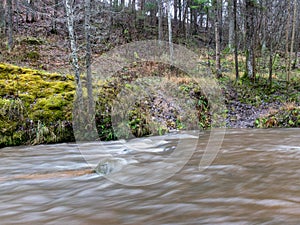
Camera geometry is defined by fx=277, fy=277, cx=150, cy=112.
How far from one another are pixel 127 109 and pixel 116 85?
154 centimetres

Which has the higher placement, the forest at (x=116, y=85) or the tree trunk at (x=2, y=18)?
the tree trunk at (x=2, y=18)

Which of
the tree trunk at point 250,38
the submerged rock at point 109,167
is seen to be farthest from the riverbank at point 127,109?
the submerged rock at point 109,167

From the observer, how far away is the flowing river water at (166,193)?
9.52 ft

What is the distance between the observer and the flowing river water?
9.52 ft

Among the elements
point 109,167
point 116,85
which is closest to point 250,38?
point 116,85

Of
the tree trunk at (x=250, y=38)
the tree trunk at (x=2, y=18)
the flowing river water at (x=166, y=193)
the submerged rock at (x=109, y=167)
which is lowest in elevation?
the flowing river water at (x=166, y=193)

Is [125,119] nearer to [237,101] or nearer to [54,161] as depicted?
[54,161]

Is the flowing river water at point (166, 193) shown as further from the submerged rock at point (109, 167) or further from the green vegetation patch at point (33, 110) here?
the green vegetation patch at point (33, 110)

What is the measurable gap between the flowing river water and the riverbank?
2.26 m

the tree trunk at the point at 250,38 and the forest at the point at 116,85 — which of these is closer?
the forest at the point at 116,85

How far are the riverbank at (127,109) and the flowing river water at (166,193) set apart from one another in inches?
88.9

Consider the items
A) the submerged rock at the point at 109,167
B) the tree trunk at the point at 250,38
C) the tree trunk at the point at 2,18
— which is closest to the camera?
the submerged rock at the point at 109,167

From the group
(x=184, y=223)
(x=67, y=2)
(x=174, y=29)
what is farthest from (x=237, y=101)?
(x=174, y=29)

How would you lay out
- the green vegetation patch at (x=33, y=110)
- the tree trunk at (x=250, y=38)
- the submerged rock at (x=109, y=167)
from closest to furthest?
the submerged rock at (x=109, y=167) → the green vegetation patch at (x=33, y=110) → the tree trunk at (x=250, y=38)
